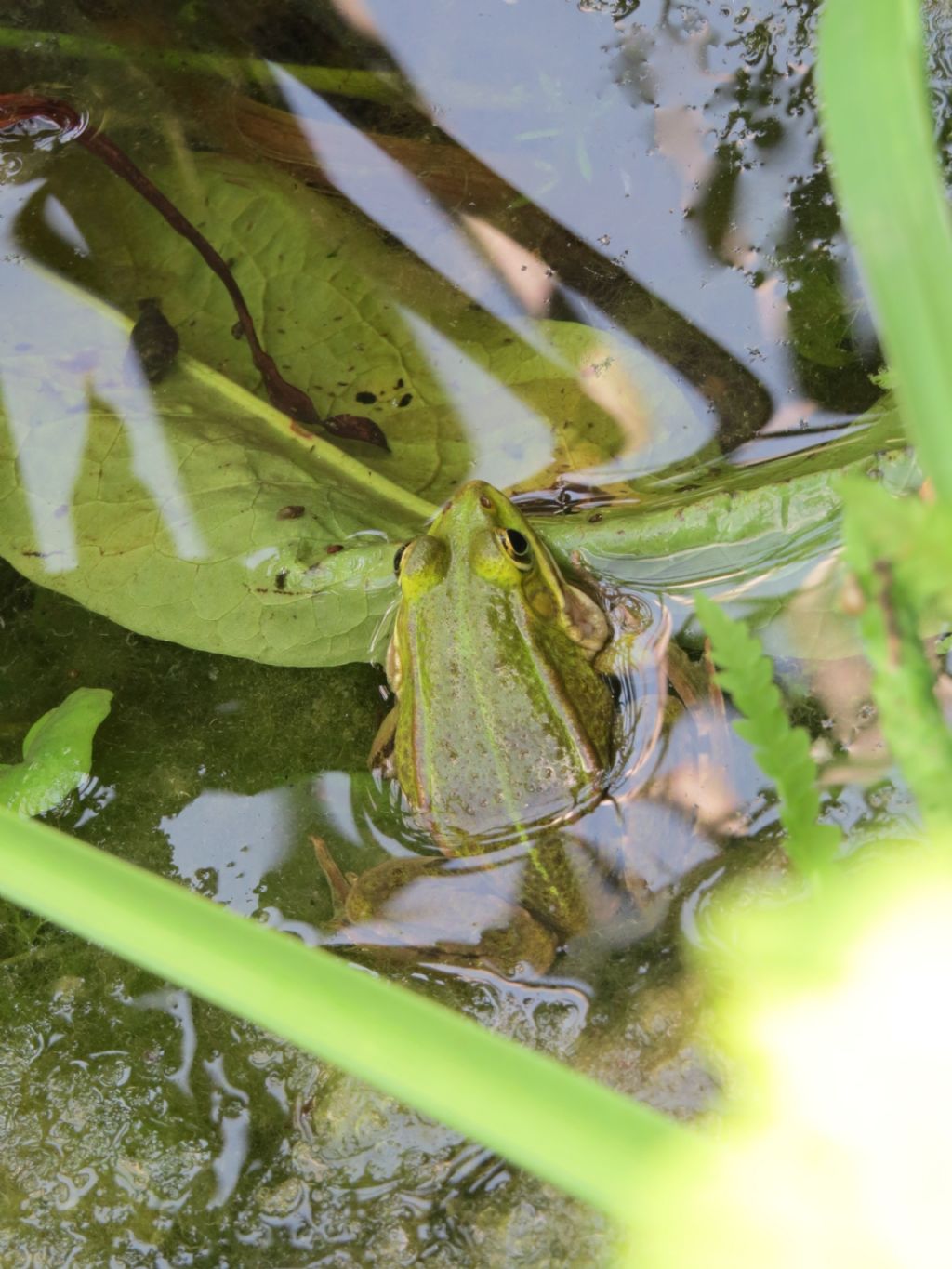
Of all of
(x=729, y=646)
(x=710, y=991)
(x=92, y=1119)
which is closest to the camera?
(x=729, y=646)

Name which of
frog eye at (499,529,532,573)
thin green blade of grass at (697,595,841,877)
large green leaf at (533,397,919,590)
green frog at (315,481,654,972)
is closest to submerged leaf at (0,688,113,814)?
green frog at (315,481,654,972)

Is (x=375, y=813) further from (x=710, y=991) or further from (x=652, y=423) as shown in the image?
(x=652, y=423)

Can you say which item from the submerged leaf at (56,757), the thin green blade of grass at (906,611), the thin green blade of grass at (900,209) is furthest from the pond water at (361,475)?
the thin green blade of grass at (900,209)

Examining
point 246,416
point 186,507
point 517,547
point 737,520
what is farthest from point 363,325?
point 737,520

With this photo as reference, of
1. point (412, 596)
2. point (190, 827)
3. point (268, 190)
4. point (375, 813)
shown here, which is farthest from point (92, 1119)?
point (268, 190)

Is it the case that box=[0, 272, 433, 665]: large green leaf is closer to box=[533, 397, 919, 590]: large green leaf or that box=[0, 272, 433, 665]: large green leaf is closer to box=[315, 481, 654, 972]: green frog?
box=[315, 481, 654, 972]: green frog

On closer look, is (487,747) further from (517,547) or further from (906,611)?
(906,611)
